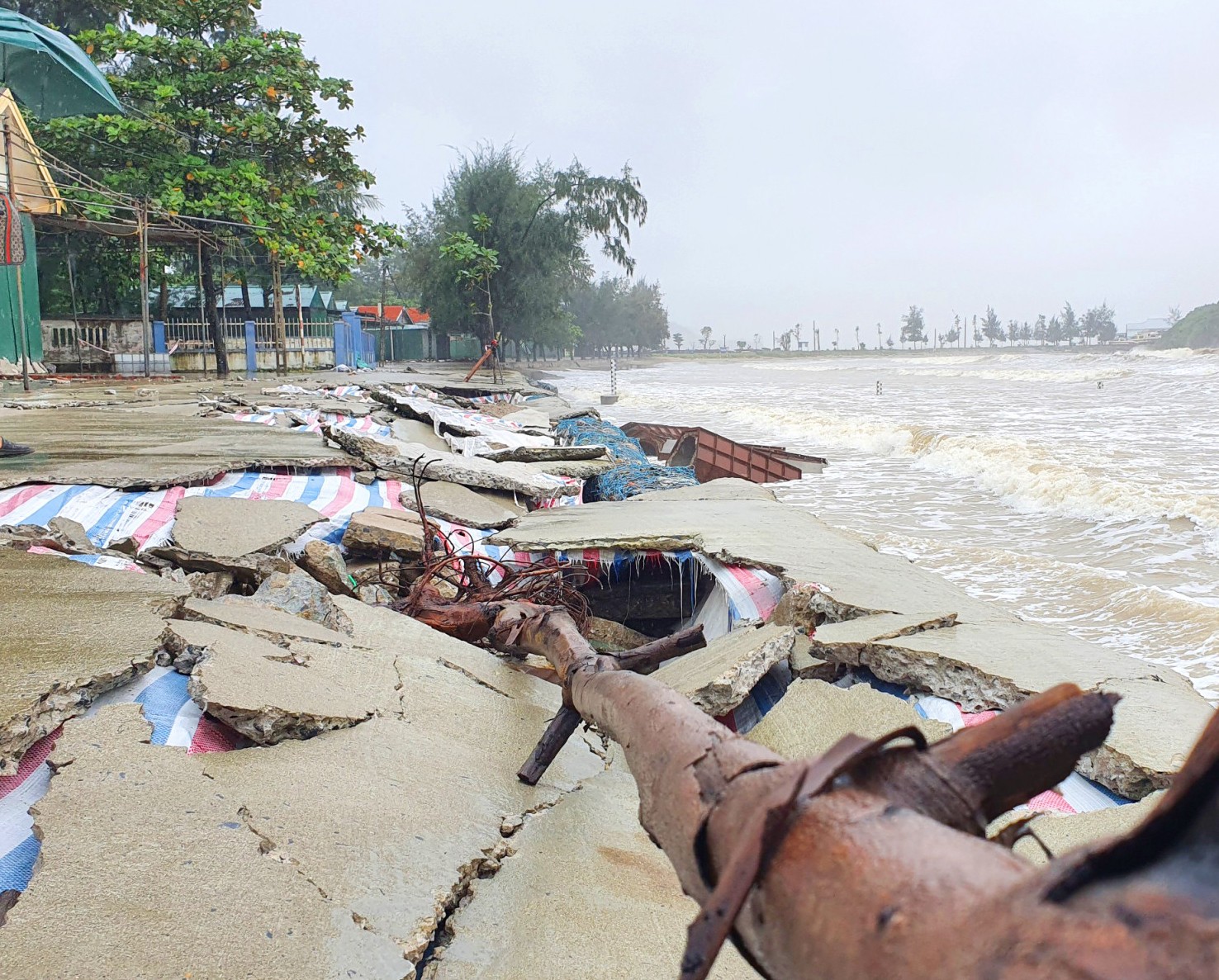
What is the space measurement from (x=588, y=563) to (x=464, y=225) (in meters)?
30.7

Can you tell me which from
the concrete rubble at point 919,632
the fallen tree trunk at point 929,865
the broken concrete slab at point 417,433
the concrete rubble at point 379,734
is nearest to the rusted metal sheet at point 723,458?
the broken concrete slab at point 417,433

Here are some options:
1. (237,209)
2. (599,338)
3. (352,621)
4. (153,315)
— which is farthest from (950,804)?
(599,338)

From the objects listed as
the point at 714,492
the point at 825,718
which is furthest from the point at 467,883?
the point at 714,492

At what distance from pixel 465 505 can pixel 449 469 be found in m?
0.72

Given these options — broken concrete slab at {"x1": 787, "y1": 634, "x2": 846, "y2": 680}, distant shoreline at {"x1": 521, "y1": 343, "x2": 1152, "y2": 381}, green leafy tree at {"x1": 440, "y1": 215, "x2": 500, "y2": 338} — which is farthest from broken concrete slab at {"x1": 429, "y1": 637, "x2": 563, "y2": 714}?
distant shoreline at {"x1": 521, "y1": 343, "x2": 1152, "y2": 381}

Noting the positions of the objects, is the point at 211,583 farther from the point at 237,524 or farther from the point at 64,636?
the point at 64,636

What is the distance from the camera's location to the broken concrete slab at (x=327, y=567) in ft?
14.2

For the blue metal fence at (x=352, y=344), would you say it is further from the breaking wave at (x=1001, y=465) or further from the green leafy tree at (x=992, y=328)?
the green leafy tree at (x=992, y=328)

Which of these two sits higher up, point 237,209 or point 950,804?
point 237,209

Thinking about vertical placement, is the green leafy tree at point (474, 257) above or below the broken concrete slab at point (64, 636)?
above

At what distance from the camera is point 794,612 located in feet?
11.6

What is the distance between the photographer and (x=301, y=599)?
11.5 ft

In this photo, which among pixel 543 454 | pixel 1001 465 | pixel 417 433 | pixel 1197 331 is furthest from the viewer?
pixel 1197 331

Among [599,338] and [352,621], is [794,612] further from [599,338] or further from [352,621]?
[599,338]
